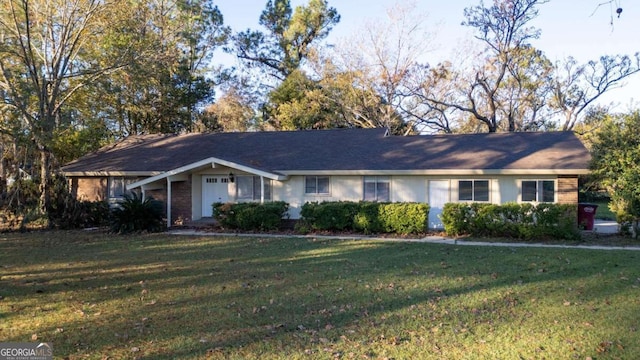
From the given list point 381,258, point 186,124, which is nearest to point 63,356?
point 381,258

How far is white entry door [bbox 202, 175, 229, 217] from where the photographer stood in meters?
19.6

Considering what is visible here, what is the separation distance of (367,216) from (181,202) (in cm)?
785

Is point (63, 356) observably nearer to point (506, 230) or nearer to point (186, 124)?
point (506, 230)

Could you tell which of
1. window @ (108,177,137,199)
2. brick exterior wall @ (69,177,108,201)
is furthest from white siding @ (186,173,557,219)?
brick exterior wall @ (69,177,108,201)

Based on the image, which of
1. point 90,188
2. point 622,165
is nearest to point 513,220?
point 622,165

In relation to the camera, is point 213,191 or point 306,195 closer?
point 306,195

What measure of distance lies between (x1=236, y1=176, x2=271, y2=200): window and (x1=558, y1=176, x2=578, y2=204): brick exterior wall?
10.5 m

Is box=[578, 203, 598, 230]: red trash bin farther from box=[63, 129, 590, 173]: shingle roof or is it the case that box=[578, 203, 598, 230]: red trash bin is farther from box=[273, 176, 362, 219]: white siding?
box=[273, 176, 362, 219]: white siding

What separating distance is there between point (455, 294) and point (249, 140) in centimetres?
1662

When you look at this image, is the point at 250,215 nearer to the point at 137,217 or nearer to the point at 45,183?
the point at 137,217

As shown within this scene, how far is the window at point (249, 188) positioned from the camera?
19203 mm

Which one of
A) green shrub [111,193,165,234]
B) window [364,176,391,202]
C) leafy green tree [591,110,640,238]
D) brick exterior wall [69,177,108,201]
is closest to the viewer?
leafy green tree [591,110,640,238]

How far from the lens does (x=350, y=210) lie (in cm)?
1623

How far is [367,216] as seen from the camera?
16000mm
